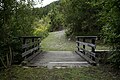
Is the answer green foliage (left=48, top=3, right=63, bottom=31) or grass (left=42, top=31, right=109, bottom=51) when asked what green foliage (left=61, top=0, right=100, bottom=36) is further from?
green foliage (left=48, top=3, right=63, bottom=31)

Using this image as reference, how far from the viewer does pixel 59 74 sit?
5605 millimetres

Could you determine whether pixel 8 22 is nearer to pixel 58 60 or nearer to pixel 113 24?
pixel 58 60

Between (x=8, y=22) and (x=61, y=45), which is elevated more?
(x=8, y=22)

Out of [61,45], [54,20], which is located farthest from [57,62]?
[54,20]

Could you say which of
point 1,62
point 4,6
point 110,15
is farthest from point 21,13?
point 110,15

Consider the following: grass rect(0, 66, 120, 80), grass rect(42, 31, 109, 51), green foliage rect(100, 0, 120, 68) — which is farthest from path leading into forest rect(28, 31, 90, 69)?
grass rect(42, 31, 109, 51)

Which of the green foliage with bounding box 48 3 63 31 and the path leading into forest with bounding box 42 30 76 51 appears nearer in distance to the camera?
the path leading into forest with bounding box 42 30 76 51

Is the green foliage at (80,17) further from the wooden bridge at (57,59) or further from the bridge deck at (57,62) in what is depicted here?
the bridge deck at (57,62)

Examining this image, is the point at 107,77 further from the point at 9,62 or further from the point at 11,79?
the point at 9,62

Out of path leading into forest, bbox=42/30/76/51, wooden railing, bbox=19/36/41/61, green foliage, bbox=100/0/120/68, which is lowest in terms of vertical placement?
path leading into forest, bbox=42/30/76/51

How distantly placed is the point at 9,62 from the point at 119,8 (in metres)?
3.93

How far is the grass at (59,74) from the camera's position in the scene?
5.24 meters

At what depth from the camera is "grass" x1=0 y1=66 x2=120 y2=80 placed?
5238 millimetres

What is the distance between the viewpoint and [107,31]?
6.43 m
